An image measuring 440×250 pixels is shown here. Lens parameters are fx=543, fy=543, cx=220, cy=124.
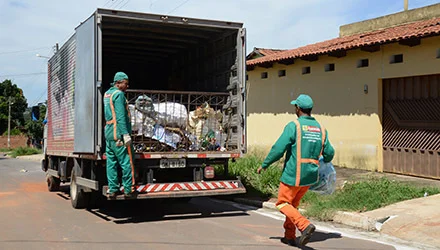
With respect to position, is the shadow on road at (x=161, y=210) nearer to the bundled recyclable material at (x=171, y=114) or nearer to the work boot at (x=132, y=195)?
the work boot at (x=132, y=195)

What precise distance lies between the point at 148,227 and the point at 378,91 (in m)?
8.34

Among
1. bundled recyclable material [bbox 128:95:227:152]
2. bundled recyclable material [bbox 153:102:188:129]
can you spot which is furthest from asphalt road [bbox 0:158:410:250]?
bundled recyclable material [bbox 153:102:188:129]

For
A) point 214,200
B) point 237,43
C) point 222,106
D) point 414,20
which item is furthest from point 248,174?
point 414,20

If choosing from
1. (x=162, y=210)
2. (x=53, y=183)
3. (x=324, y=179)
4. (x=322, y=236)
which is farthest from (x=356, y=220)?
(x=53, y=183)

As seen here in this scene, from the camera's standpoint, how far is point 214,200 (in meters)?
11.6

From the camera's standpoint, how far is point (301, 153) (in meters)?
6.39

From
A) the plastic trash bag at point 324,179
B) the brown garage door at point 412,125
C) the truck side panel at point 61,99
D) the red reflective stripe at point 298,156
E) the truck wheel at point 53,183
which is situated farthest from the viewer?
the truck wheel at point 53,183

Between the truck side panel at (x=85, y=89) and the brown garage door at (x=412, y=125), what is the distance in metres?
7.96

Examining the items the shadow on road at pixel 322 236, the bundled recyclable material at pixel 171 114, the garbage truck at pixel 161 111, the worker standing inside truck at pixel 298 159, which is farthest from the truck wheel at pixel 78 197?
the worker standing inside truck at pixel 298 159

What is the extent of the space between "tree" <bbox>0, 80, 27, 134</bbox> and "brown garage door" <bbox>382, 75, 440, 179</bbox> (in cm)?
4850

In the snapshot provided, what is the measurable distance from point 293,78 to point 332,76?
2.03 meters

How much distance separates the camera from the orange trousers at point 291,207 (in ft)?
20.6

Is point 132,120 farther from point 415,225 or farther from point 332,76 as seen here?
point 332,76

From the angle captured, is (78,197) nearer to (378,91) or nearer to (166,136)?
(166,136)
